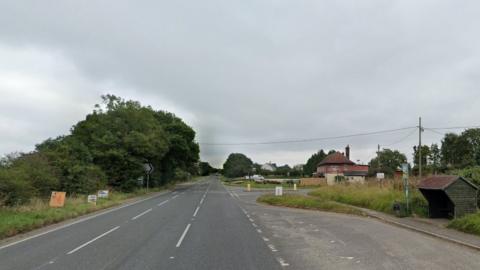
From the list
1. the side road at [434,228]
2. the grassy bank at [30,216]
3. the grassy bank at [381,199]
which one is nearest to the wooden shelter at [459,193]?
the side road at [434,228]

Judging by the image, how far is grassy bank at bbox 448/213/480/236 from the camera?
45.2ft

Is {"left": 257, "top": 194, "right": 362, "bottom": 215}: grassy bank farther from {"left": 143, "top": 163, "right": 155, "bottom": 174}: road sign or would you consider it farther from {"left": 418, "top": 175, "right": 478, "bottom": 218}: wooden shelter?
{"left": 143, "top": 163, "right": 155, "bottom": 174}: road sign

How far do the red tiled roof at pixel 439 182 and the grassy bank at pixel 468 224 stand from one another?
163 cm

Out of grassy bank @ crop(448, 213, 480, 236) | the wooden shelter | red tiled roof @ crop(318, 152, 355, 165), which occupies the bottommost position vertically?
grassy bank @ crop(448, 213, 480, 236)

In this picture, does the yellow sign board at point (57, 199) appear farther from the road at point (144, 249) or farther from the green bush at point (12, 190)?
the road at point (144, 249)

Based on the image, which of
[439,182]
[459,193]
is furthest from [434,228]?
[439,182]

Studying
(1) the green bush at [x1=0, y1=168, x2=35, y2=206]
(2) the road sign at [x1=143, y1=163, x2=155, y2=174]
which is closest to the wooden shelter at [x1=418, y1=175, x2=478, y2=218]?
(1) the green bush at [x1=0, y1=168, x2=35, y2=206]

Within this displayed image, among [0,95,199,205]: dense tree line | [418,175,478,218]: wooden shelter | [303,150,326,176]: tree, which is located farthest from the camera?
[303,150,326,176]: tree

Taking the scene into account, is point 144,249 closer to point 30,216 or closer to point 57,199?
point 30,216

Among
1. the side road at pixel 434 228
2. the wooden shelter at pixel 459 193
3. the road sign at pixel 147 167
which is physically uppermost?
the road sign at pixel 147 167

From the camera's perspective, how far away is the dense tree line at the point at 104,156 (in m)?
28.0

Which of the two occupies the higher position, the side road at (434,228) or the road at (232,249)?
the side road at (434,228)

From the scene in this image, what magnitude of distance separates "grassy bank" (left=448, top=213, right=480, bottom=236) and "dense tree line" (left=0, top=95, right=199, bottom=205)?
20008 millimetres

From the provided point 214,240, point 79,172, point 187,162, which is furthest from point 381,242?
point 187,162
